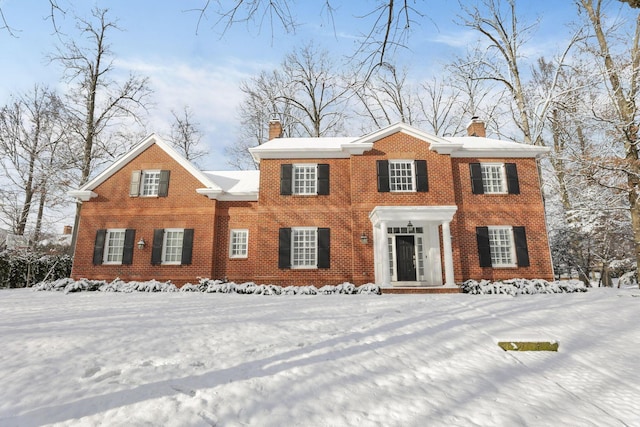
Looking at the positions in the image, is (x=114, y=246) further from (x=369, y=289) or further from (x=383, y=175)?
(x=383, y=175)

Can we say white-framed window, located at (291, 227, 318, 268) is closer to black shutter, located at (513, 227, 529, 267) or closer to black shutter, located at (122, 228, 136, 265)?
black shutter, located at (122, 228, 136, 265)

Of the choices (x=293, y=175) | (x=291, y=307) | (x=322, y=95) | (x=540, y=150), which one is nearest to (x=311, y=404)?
(x=291, y=307)

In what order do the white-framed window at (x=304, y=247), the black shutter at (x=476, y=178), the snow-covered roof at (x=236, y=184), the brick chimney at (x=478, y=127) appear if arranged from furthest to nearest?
the brick chimney at (x=478, y=127) → the snow-covered roof at (x=236, y=184) → the black shutter at (x=476, y=178) → the white-framed window at (x=304, y=247)

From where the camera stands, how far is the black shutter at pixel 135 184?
14.4 metres

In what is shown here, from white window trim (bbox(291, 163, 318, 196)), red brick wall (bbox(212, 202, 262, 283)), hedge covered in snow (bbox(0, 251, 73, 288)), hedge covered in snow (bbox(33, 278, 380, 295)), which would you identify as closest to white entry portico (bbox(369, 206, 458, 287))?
→ hedge covered in snow (bbox(33, 278, 380, 295))

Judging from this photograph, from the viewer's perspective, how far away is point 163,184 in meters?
14.4

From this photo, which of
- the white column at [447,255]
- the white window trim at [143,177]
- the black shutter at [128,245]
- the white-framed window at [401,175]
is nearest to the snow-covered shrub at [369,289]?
the white column at [447,255]

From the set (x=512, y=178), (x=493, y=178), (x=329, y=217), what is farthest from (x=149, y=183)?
(x=512, y=178)

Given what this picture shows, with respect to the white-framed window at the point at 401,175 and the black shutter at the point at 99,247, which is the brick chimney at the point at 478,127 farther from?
the black shutter at the point at 99,247

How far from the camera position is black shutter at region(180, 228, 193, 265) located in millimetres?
13523

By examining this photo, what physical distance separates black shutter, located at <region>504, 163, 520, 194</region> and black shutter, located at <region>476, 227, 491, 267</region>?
2184 millimetres

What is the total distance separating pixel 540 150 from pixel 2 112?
30.0m

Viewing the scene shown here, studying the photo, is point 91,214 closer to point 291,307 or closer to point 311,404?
point 291,307

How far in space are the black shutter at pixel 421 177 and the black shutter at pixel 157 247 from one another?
1133 centimetres
